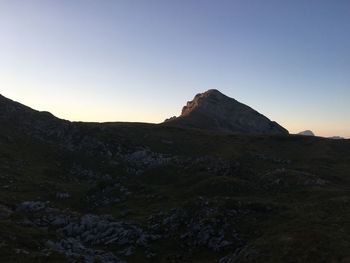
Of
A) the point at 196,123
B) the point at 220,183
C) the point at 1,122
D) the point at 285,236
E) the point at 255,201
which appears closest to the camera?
the point at 285,236

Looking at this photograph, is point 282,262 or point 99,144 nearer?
point 282,262

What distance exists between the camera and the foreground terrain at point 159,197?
143ft

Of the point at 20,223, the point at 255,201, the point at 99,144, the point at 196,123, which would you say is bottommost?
the point at 20,223

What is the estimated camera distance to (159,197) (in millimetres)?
63406

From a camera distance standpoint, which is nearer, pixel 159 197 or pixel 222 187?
pixel 159 197

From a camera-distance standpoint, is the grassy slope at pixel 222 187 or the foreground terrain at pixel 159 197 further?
the foreground terrain at pixel 159 197

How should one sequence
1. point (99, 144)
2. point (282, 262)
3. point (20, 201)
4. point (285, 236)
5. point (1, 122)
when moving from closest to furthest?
point (282, 262), point (285, 236), point (20, 201), point (99, 144), point (1, 122)

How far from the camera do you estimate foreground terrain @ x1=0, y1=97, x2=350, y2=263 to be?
43625 millimetres

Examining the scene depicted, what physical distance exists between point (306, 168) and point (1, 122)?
68.1m

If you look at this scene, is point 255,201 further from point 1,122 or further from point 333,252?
point 1,122

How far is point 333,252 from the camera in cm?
3809

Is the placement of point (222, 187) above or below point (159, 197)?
above

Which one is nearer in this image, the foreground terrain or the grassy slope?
the grassy slope

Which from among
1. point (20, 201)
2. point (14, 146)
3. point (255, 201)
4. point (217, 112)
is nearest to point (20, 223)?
point (20, 201)
